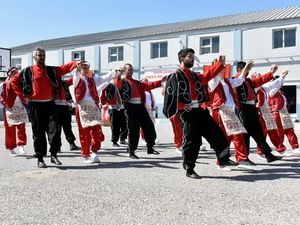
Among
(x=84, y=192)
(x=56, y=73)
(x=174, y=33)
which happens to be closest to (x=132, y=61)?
(x=174, y=33)

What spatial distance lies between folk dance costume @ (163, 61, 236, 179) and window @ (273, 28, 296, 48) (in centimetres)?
2247

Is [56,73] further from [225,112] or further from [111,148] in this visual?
[111,148]

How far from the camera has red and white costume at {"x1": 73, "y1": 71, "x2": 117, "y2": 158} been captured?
26.9 ft

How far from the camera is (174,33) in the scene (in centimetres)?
3241

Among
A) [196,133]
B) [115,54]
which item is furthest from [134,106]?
[115,54]

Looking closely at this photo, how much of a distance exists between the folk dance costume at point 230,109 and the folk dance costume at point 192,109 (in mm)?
627

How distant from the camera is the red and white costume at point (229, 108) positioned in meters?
7.55

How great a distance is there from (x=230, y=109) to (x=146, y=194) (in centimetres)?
271

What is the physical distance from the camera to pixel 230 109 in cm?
768

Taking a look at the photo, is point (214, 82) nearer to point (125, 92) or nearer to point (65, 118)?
point (125, 92)

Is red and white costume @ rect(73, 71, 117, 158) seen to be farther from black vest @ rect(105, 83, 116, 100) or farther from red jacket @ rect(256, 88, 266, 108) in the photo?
black vest @ rect(105, 83, 116, 100)

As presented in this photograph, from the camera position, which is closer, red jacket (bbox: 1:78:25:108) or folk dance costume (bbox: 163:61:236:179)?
folk dance costume (bbox: 163:61:236:179)

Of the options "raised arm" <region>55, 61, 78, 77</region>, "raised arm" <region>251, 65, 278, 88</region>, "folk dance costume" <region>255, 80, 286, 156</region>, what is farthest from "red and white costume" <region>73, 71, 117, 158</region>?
"folk dance costume" <region>255, 80, 286, 156</region>

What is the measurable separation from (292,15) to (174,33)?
321 inches
